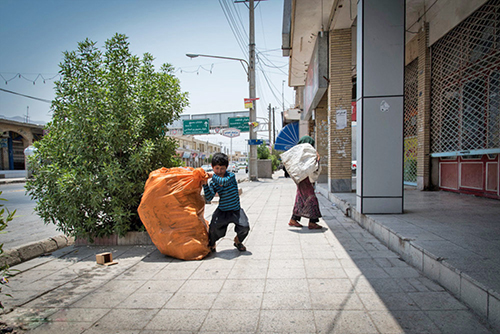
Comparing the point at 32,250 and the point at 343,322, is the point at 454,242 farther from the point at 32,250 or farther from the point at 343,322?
the point at 32,250

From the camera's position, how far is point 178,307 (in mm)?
2641

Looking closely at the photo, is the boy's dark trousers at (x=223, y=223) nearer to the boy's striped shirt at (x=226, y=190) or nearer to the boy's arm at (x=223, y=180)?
the boy's striped shirt at (x=226, y=190)

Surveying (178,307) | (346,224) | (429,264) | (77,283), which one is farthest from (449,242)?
(77,283)

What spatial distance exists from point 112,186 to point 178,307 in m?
2.26

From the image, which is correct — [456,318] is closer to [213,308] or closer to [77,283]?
[213,308]

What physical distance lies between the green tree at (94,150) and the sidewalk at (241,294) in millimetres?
603

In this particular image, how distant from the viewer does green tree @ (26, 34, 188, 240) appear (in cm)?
420

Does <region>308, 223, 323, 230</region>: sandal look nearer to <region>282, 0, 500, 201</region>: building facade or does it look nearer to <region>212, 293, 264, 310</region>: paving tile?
<region>282, 0, 500, 201</region>: building facade

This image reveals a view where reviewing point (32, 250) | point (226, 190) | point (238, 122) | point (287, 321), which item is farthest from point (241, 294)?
point (238, 122)

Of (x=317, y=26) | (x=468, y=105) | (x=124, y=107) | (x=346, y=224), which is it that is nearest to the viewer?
(x=124, y=107)

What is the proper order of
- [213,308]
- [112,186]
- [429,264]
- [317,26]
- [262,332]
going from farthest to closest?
[317,26]
[112,186]
[429,264]
[213,308]
[262,332]

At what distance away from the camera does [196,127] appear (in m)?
29.3

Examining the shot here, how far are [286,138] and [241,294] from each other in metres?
16.9

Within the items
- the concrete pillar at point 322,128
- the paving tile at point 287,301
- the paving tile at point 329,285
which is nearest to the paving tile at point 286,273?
the paving tile at point 329,285
